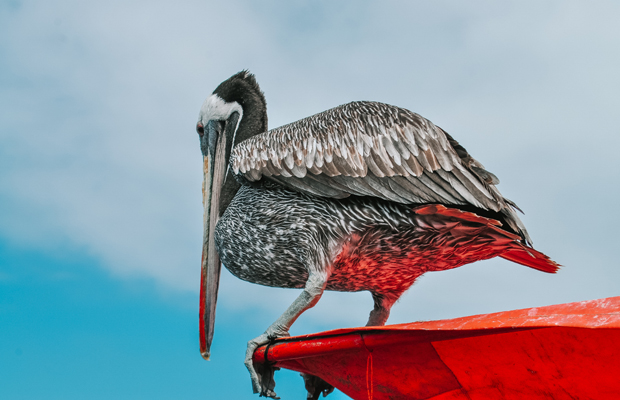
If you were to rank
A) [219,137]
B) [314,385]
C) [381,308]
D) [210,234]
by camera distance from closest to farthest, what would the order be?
[314,385] < [381,308] < [210,234] < [219,137]

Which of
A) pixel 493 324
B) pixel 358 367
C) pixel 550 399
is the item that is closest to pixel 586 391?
pixel 550 399

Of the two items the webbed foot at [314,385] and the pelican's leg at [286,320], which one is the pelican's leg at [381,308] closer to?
the webbed foot at [314,385]

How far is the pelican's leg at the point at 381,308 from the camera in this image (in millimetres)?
2770

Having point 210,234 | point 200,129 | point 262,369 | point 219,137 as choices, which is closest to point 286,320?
point 262,369

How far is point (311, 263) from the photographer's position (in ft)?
7.20

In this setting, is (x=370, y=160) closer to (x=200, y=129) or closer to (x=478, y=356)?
(x=478, y=356)

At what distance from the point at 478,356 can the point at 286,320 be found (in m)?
0.80

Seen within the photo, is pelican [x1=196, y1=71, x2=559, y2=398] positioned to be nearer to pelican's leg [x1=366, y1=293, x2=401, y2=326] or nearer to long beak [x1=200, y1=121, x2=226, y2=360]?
pelican's leg [x1=366, y1=293, x2=401, y2=326]

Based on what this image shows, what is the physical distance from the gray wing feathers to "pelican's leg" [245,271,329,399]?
37 centimetres

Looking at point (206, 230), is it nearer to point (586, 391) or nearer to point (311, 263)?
point (311, 263)

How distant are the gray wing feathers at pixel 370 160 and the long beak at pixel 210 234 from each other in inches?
20.2

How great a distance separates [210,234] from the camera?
301 centimetres

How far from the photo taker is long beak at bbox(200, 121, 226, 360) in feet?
9.60

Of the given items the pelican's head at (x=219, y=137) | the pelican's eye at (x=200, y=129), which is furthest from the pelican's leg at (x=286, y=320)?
the pelican's eye at (x=200, y=129)
